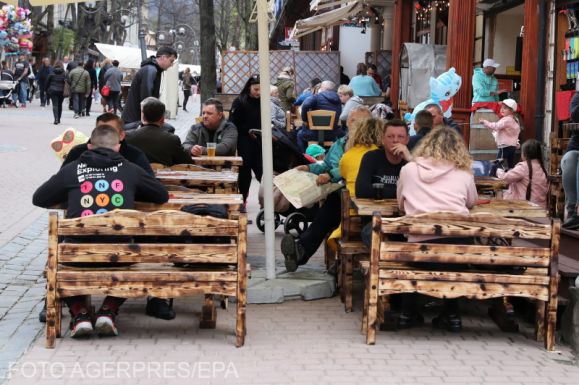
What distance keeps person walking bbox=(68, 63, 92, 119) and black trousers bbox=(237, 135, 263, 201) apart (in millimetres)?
21246

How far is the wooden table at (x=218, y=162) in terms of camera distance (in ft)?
31.5

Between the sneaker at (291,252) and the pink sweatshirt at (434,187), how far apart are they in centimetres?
174

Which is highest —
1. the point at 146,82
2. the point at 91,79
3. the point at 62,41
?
the point at 62,41

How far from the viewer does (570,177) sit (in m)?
10.7

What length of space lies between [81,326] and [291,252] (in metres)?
2.54

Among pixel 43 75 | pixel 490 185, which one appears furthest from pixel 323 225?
pixel 43 75

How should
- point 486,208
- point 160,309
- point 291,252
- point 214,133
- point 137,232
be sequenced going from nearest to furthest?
1. point 137,232
2. point 160,309
3. point 486,208
4. point 291,252
5. point 214,133

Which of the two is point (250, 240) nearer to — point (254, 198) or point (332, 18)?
point (254, 198)

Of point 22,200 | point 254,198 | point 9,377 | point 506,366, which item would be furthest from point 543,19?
point 9,377

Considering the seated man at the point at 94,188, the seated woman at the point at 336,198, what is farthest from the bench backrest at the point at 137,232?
the seated woman at the point at 336,198

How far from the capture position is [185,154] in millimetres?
8961

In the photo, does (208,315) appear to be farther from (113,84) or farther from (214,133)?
(113,84)

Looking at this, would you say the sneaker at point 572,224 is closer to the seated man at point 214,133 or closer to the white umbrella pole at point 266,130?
the white umbrella pole at point 266,130

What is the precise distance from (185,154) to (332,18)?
15.5 m
